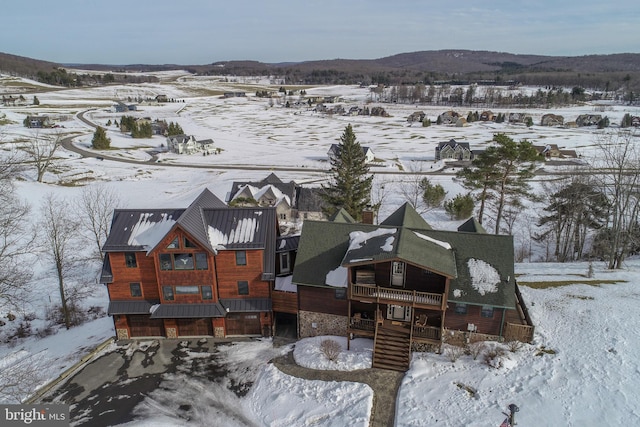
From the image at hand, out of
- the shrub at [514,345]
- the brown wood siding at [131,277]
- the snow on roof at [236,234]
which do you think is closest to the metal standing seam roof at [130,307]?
the brown wood siding at [131,277]

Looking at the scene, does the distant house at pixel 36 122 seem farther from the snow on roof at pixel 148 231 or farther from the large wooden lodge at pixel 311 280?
the snow on roof at pixel 148 231

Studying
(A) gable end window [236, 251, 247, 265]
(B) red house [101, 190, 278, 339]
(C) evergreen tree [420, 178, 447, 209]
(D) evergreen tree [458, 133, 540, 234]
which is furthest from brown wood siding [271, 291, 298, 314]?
(C) evergreen tree [420, 178, 447, 209]

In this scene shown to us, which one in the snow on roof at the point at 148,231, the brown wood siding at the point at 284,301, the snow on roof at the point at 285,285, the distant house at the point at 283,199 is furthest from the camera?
the distant house at the point at 283,199

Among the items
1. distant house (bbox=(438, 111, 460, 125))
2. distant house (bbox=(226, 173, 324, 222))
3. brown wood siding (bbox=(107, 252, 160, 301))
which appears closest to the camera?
brown wood siding (bbox=(107, 252, 160, 301))

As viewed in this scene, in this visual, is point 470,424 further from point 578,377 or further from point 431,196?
point 431,196

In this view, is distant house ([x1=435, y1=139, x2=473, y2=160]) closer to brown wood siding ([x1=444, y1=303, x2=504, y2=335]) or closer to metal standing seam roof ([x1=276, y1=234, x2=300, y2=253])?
metal standing seam roof ([x1=276, y1=234, x2=300, y2=253])

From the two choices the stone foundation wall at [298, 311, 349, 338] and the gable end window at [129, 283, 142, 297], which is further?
the gable end window at [129, 283, 142, 297]
